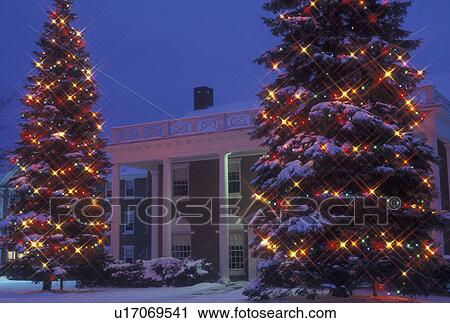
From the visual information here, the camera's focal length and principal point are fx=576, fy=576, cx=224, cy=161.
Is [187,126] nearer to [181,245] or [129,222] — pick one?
[181,245]

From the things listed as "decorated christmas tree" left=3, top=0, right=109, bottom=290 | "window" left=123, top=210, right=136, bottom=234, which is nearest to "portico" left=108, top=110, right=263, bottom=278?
"decorated christmas tree" left=3, top=0, right=109, bottom=290

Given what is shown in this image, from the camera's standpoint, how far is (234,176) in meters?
27.8

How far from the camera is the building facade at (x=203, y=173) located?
24047mm

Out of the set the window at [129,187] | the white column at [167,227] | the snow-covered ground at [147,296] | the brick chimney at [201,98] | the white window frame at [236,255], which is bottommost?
the snow-covered ground at [147,296]

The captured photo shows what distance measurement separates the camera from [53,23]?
22.2 metres

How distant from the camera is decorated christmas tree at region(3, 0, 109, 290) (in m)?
20.2

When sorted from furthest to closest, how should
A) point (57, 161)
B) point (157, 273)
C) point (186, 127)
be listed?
point (186, 127)
point (157, 273)
point (57, 161)

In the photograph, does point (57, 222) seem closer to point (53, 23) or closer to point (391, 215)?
point (53, 23)

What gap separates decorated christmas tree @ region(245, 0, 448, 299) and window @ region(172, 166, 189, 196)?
14.4 m

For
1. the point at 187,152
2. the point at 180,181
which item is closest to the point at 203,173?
the point at 180,181

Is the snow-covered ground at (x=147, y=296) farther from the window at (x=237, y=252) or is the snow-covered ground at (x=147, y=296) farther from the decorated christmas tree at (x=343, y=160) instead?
the window at (x=237, y=252)

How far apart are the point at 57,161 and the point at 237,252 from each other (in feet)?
33.2

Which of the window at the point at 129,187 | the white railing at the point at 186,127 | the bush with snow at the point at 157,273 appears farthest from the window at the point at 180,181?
the window at the point at 129,187

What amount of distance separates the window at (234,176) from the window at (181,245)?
3388mm
